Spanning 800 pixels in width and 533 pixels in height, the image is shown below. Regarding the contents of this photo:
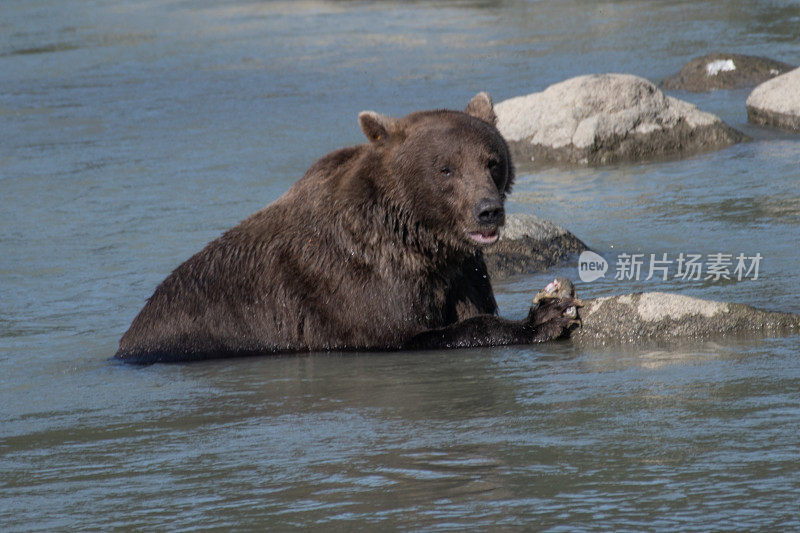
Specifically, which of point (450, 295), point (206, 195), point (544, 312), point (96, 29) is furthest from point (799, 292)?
point (96, 29)

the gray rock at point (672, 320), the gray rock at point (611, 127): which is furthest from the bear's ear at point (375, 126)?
the gray rock at point (611, 127)

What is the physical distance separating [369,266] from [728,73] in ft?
39.0

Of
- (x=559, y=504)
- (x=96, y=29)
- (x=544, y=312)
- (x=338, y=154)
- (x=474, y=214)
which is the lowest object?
(x=559, y=504)

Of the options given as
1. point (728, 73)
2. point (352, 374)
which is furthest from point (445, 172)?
point (728, 73)

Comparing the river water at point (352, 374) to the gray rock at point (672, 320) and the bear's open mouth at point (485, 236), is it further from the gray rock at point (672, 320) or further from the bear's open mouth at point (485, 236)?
the bear's open mouth at point (485, 236)

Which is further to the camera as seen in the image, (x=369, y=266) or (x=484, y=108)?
(x=484, y=108)

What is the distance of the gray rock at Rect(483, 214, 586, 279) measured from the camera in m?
8.98

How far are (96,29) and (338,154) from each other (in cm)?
2322

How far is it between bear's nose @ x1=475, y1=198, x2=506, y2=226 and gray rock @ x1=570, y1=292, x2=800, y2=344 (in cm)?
81

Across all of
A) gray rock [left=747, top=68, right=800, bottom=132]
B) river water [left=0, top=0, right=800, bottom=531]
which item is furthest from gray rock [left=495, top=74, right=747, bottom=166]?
gray rock [left=747, top=68, right=800, bottom=132]

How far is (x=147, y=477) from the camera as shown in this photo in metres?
4.75

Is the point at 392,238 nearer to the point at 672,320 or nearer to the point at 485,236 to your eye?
the point at 485,236

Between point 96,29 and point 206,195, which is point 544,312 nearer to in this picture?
point 206,195

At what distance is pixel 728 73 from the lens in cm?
1727
